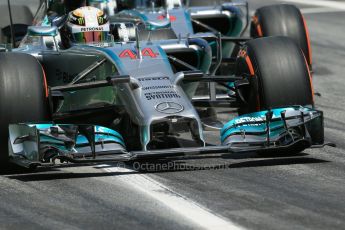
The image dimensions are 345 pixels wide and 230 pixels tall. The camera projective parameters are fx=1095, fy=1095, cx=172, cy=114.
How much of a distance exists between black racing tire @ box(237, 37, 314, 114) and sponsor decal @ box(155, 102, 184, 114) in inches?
43.5

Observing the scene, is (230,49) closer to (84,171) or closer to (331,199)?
(84,171)

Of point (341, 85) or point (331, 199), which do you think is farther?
point (341, 85)

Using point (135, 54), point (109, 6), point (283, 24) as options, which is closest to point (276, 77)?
point (135, 54)

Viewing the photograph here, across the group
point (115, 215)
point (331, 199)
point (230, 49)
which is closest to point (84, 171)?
point (115, 215)

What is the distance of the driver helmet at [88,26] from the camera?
12.4 meters

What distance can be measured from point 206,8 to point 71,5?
12.5ft

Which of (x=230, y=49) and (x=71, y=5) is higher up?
(x=71, y=5)

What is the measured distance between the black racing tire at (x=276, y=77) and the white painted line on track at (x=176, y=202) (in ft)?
5.39

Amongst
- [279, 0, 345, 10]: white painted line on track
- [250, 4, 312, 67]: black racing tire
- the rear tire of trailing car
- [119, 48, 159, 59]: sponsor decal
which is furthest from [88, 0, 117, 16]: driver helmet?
[279, 0, 345, 10]: white painted line on track

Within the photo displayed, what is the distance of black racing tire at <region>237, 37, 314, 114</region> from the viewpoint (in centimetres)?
1093

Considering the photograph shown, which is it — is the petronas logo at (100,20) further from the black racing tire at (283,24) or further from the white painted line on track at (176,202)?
the black racing tire at (283,24)

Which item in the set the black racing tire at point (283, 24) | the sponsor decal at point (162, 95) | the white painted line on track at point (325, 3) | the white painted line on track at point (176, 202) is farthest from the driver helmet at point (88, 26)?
the white painted line on track at point (325, 3)

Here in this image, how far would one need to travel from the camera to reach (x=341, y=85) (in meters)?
16.5

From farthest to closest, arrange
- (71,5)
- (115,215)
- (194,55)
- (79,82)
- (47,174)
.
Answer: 1. (71,5)
2. (194,55)
3. (79,82)
4. (47,174)
5. (115,215)
